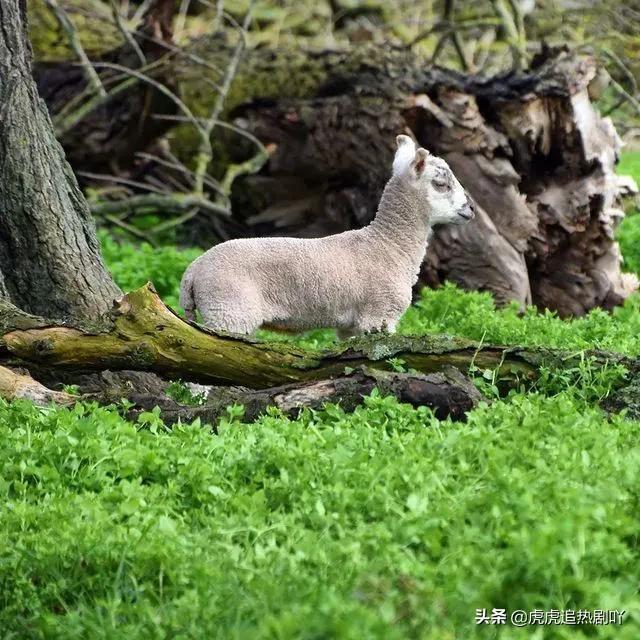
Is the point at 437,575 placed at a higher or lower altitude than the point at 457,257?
higher

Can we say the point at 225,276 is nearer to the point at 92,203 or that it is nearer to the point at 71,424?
the point at 71,424

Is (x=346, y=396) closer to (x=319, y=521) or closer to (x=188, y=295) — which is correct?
(x=319, y=521)

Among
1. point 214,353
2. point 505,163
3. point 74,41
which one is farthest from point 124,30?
point 214,353

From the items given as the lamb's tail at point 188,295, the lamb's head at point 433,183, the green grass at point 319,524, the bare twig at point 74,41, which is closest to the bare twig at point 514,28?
the bare twig at point 74,41

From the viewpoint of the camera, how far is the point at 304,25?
16609mm

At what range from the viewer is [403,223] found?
287 inches

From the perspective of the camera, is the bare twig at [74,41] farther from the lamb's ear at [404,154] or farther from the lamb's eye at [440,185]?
the lamb's eye at [440,185]

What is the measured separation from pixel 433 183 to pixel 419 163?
0.60ft

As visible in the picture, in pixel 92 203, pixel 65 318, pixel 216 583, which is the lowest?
pixel 92 203

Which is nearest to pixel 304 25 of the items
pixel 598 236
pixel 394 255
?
pixel 598 236

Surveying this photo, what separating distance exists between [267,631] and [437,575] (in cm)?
65

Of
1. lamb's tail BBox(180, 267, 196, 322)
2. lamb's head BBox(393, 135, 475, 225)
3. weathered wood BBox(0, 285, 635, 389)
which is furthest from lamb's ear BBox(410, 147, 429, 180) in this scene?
weathered wood BBox(0, 285, 635, 389)

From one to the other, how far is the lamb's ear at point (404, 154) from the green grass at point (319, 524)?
105 inches

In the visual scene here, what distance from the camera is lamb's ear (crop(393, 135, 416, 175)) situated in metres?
7.26
